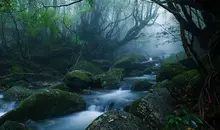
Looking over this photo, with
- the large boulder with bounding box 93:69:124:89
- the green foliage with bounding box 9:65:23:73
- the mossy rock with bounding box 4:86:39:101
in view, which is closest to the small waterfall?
the mossy rock with bounding box 4:86:39:101

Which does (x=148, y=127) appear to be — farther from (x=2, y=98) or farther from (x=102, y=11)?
(x=102, y=11)

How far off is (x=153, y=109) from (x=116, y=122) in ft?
4.28

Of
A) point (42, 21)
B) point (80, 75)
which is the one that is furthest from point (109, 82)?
point (42, 21)

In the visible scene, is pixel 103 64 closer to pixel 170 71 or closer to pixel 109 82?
pixel 109 82

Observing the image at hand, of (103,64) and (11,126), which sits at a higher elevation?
(103,64)

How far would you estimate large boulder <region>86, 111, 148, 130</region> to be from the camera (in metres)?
4.38

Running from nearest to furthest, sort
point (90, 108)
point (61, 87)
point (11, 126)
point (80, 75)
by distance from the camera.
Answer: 1. point (11, 126)
2. point (90, 108)
3. point (61, 87)
4. point (80, 75)

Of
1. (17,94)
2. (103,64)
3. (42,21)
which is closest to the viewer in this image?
(17,94)

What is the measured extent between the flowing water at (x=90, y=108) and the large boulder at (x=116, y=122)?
3058 mm

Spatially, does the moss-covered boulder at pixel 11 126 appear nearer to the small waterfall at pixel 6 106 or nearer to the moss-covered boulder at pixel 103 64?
the small waterfall at pixel 6 106

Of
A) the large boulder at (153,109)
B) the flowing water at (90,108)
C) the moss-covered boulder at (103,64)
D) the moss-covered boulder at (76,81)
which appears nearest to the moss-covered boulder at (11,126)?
the flowing water at (90,108)

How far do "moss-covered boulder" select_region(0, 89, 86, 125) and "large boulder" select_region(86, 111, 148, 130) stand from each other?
370cm

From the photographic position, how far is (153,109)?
5406 mm

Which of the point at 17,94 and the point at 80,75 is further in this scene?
the point at 80,75
